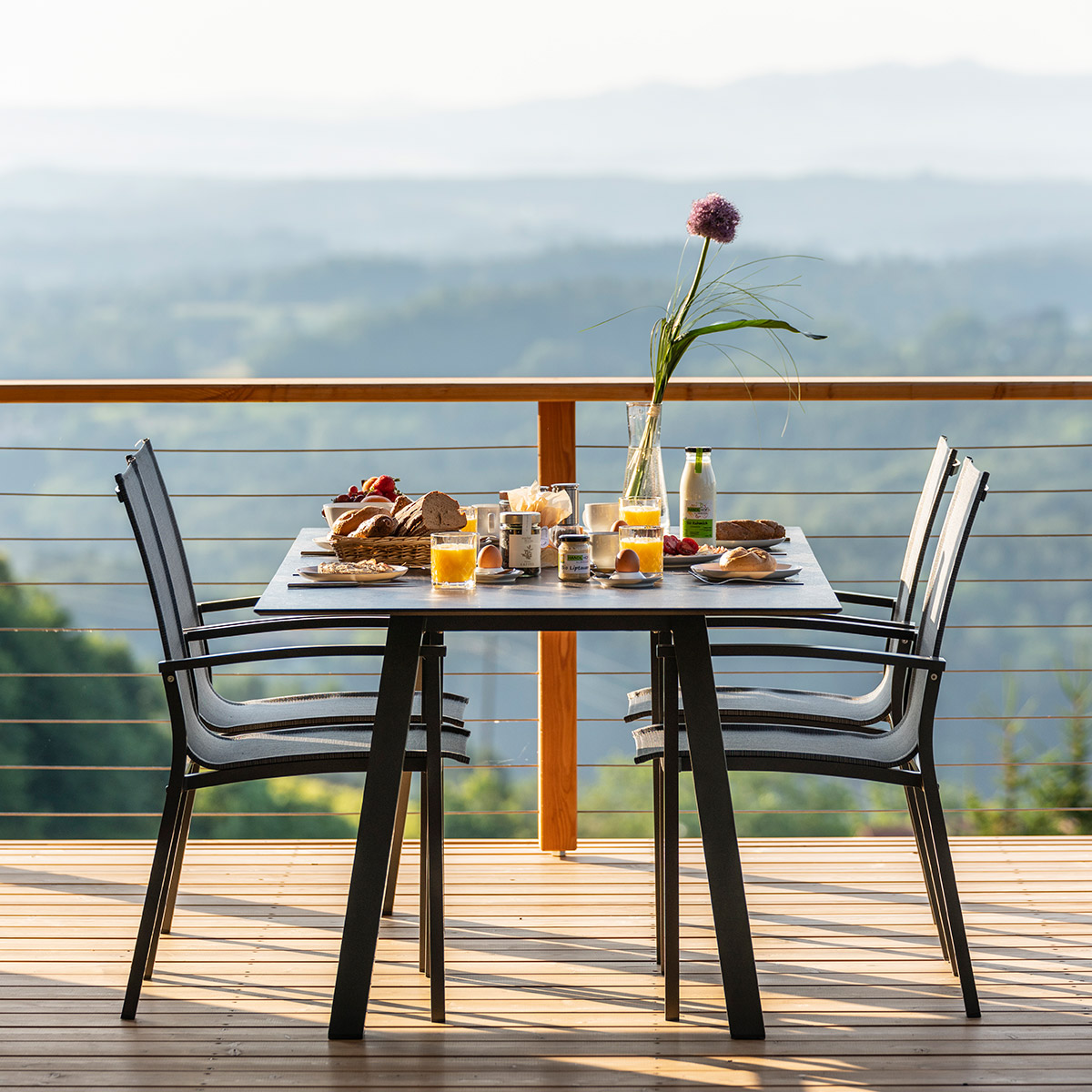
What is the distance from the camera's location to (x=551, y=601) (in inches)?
80.8

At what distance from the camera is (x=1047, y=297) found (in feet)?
57.3

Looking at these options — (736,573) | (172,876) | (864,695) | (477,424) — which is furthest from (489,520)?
(477,424)

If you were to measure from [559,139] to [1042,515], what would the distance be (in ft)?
25.5

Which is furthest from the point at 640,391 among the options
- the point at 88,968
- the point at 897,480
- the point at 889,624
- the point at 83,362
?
the point at 83,362

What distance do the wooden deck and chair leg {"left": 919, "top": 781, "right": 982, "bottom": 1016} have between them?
1.8 inches

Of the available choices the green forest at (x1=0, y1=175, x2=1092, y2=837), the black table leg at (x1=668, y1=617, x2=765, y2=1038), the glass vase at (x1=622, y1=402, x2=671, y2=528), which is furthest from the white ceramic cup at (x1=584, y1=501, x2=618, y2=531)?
the green forest at (x1=0, y1=175, x2=1092, y2=837)

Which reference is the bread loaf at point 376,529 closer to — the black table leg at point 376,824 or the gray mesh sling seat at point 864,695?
the black table leg at point 376,824

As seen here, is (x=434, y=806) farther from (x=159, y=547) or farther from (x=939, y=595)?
(x=939, y=595)

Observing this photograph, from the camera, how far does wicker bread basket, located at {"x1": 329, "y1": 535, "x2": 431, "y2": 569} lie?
7.53ft

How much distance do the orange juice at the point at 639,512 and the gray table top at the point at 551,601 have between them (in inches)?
8.4

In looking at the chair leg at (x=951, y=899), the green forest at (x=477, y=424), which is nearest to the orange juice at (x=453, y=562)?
the chair leg at (x=951, y=899)

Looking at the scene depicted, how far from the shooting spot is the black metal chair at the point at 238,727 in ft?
7.02

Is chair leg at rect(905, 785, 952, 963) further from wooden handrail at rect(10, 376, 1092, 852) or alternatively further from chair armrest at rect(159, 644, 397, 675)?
chair armrest at rect(159, 644, 397, 675)

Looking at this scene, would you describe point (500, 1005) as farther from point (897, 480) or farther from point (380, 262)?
point (380, 262)
